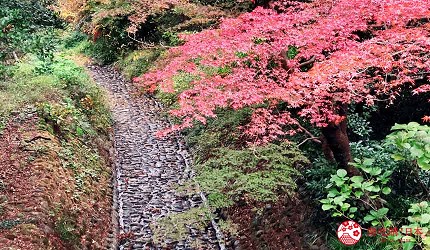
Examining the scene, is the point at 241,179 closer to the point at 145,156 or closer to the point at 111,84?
the point at 145,156

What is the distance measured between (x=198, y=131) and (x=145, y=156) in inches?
68.8

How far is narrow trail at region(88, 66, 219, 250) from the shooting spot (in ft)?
24.6

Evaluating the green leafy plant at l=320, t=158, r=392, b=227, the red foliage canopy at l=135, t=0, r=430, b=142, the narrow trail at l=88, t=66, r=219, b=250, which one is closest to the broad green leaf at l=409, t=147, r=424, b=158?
the green leafy plant at l=320, t=158, r=392, b=227

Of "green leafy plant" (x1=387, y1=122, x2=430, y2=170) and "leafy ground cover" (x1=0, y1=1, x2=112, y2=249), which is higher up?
"green leafy plant" (x1=387, y1=122, x2=430, y2=170)

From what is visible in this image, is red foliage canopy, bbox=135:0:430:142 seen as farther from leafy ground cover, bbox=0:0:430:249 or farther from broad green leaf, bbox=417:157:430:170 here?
broad green leaf, bbox=417:157:430:170

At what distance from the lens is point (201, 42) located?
684cm

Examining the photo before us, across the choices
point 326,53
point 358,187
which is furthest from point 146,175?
point 358,187

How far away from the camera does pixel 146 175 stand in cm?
973

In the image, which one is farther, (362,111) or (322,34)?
(362,111)

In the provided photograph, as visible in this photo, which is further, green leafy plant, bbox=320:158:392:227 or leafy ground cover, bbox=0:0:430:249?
leafy ground cover, bbox=0:0:430:249

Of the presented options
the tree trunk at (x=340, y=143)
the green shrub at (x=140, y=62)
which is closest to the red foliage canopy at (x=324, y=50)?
the tree trunk at (x=340, y=143)

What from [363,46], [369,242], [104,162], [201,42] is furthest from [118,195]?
[363,46]

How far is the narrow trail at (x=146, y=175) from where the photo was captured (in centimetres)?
751

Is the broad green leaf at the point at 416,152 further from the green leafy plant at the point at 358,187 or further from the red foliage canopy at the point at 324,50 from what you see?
the red foliage canopy at the point at 324,50
